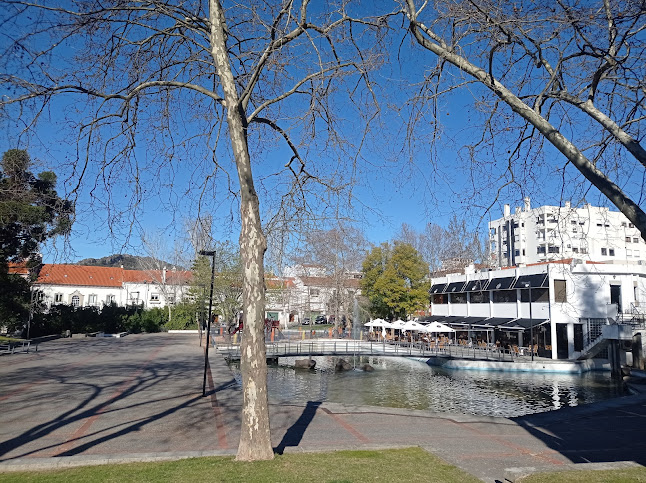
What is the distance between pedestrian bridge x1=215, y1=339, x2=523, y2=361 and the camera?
30.5 metres

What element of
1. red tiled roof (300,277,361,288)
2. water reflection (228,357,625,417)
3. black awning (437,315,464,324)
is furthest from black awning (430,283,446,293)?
water reflection (228,357,625,417)

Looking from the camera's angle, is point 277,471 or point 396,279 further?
point 396,279

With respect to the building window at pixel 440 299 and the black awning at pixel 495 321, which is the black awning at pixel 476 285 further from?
the building window at pixel 440 299

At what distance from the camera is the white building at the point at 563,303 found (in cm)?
3375

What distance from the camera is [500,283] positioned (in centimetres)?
3881

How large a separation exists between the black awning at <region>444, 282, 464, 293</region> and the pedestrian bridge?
792 centimetres

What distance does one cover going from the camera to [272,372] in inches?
1153

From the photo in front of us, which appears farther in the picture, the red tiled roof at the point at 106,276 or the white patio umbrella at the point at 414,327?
the red tiled roof at the point at 106,276

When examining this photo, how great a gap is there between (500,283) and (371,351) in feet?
44.1

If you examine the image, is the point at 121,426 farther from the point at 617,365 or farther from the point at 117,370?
the point at 617,365

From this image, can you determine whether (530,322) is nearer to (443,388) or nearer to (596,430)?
(443,388)

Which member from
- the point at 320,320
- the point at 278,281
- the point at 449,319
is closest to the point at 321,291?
the point at 449,319

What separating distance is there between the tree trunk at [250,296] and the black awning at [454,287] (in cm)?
3920

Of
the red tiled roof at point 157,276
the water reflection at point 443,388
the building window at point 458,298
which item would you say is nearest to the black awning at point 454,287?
the building window at point 458,298
